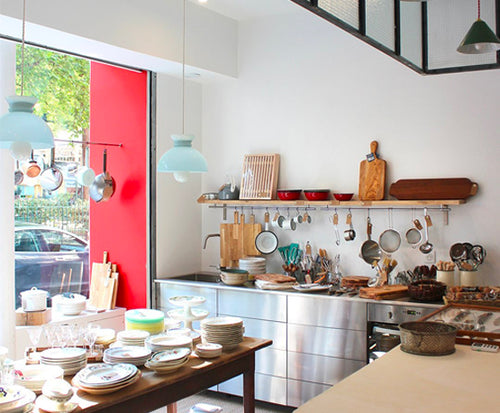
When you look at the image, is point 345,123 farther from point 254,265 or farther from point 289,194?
point 254,265

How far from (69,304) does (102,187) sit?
1113 millimetres

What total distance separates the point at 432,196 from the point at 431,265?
59 centimetres

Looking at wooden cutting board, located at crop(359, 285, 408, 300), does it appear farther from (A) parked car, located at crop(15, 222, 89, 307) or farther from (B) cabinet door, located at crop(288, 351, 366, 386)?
(A) parked car, located at crop(15, 222, 89, 307)

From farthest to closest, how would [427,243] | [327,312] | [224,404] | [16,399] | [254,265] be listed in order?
[254,265] → [224,404] → [427,243] → [327,312] → [16,399]

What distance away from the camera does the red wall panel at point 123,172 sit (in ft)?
18.6

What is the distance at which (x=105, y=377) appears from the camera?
3004mm

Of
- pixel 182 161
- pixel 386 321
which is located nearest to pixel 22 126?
pixel 182 161

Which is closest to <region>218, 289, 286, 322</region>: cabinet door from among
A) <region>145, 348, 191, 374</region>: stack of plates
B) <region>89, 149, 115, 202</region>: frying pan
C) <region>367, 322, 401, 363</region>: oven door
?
<region>367, 322, 401, 363</region>: oven door

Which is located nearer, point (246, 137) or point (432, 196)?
point (432, 196)

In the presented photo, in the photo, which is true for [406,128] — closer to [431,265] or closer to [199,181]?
[431,265]

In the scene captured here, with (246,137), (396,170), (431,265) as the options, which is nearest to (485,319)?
(431,265)

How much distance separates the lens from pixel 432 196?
15.7 feet

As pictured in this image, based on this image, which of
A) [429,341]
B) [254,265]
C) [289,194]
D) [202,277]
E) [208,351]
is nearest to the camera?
[429,341]

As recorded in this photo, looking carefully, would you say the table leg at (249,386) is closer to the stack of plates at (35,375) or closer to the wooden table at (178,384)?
the wooden table at (178,384)
